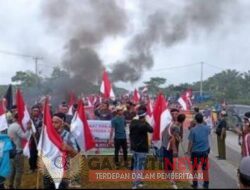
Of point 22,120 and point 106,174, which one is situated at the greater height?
point 22,120

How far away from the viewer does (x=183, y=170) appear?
14273 mm

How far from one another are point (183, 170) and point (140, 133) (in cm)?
285

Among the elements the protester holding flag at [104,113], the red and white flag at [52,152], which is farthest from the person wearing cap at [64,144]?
the protester holding flag at [104,113]

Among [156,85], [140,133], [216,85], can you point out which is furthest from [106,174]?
[216,85]

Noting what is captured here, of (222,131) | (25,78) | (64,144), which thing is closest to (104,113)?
(222,131)

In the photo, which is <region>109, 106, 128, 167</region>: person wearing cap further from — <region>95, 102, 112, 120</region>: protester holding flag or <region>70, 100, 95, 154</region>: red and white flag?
<region>70, 100, 95, 154</region>: red and white flag

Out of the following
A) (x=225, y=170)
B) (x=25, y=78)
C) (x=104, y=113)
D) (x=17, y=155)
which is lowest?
(x=225, y=170)

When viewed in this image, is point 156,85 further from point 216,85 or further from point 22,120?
point 22,120

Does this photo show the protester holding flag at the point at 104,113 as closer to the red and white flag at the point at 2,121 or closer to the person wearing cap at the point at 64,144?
the red and white flag at the point at 2,121

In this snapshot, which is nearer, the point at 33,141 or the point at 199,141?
the point at 199,141

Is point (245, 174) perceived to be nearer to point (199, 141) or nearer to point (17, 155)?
point (199, 141)

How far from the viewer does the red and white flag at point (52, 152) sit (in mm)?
8648

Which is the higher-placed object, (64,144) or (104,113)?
(104,113)

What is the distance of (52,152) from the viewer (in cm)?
913
